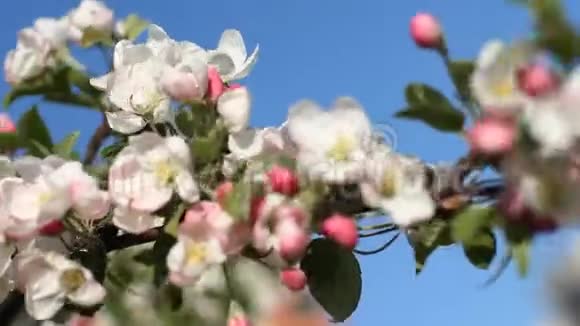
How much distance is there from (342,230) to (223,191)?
0.12 m

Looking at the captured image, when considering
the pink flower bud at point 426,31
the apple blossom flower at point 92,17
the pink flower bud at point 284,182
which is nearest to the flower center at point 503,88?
the pink flower bud at point 426,31

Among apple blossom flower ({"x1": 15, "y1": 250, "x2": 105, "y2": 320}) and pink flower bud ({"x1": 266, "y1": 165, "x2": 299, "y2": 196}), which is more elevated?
pink flower bud ({"x1": 266, "y1": 165, "x2": 299, "y2": 196})

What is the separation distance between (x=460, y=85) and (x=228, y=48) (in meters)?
0.38

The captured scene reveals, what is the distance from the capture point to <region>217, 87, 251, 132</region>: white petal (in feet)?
3.43

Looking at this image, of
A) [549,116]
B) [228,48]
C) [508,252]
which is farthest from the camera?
[228,48]

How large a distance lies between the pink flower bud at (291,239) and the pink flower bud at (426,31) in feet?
0.58

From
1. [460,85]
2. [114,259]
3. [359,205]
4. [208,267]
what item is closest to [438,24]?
[460,85]

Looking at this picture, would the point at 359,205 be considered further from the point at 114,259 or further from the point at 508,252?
the point at 114,259

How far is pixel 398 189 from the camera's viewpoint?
0.92 m

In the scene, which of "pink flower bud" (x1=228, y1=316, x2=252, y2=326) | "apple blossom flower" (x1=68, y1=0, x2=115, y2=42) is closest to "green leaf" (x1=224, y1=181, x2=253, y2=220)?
"pink flower bud" (x1=228, y1=316, x2=252, y2=326)

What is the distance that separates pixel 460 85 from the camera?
888mm

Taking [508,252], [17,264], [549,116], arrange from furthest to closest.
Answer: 1. [17,264]
2. [508,252]
3. [549,116]

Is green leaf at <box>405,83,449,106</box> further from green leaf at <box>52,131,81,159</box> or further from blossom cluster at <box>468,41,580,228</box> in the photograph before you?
green leaf at <box>52,131,81,159</box>

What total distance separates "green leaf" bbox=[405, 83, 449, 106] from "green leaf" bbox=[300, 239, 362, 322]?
191 mm
